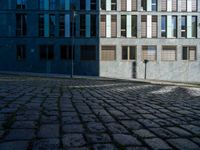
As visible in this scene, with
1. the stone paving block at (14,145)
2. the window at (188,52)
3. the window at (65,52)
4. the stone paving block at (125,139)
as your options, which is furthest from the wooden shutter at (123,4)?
the stone paving block at (14,145)

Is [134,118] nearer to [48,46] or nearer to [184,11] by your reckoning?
[48,46]

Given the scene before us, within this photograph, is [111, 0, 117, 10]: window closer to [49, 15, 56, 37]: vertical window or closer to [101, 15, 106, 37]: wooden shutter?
[101, 15, 106, 37]: wooden shutter

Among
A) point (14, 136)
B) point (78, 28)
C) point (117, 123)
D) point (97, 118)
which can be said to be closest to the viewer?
point (14, 136)

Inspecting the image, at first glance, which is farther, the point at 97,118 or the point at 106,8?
the point at 106,8

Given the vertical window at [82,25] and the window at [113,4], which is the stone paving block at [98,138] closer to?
the vertical window at [82,25]

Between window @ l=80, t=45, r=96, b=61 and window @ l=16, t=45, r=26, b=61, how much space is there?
7697 millimetres

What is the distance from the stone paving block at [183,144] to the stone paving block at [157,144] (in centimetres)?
11

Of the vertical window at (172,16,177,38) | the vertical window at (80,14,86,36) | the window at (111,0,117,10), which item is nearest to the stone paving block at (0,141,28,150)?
the vertical window at (80,14,86,36)

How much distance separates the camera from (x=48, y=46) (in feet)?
108

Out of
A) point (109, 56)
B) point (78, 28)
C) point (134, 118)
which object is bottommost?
point (134, 118)

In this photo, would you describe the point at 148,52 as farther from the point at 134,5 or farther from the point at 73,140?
the point at 73,140

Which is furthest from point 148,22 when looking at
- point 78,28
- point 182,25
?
point 78,28

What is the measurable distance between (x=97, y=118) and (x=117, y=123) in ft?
A: 1.53

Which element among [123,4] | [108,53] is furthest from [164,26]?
[108,53]
